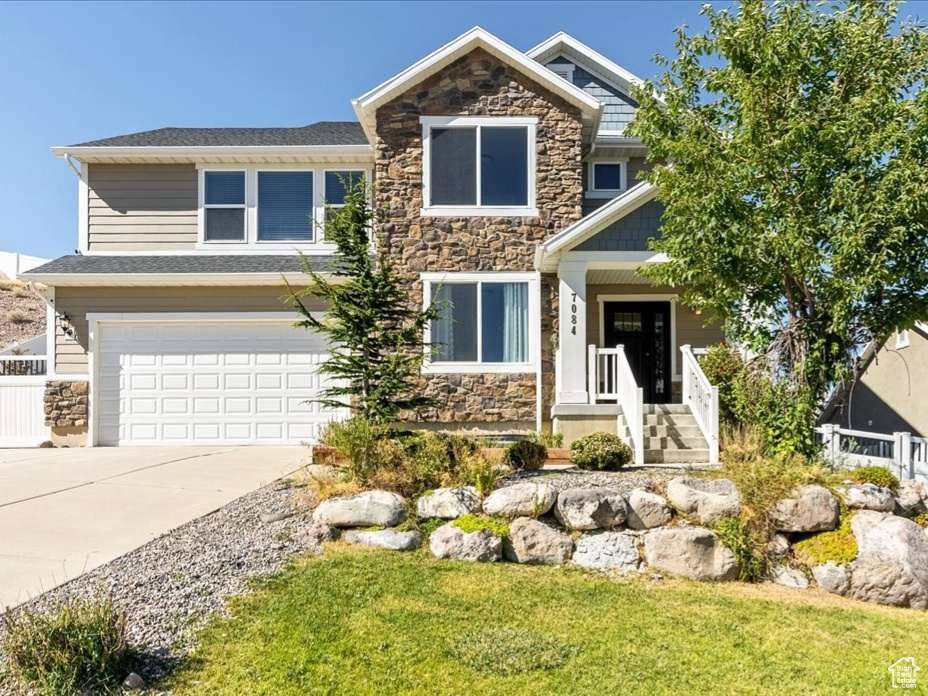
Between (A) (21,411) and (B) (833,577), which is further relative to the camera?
(A) (21,411)

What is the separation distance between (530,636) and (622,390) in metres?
6.73

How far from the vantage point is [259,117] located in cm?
1745

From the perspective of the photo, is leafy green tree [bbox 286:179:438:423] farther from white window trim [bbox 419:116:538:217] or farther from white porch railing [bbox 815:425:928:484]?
white porch railing [bbox 815:425:928:484]

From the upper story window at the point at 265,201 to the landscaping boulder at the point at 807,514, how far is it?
989 cm

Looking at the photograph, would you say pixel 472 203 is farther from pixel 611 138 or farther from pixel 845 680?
pixel 845 680

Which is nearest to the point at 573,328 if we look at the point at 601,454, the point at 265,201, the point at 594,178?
the point at 601,454

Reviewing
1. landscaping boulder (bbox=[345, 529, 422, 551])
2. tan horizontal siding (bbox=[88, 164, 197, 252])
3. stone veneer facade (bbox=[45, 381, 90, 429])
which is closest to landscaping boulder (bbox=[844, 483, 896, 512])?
landscaping boulder (bbox=[345, 529, 422, 551])

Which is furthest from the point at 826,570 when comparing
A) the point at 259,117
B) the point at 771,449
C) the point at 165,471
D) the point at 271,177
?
the point at 259,117

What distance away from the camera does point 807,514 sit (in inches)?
229

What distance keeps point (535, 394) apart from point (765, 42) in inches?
260

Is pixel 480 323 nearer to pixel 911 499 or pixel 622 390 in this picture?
pixel 622 390

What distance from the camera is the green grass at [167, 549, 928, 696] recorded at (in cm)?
365

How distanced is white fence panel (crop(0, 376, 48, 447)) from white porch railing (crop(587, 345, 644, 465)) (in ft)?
34.4

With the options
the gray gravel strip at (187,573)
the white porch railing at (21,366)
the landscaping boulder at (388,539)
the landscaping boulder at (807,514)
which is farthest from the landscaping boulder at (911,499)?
the white porch railing at (21,366)
